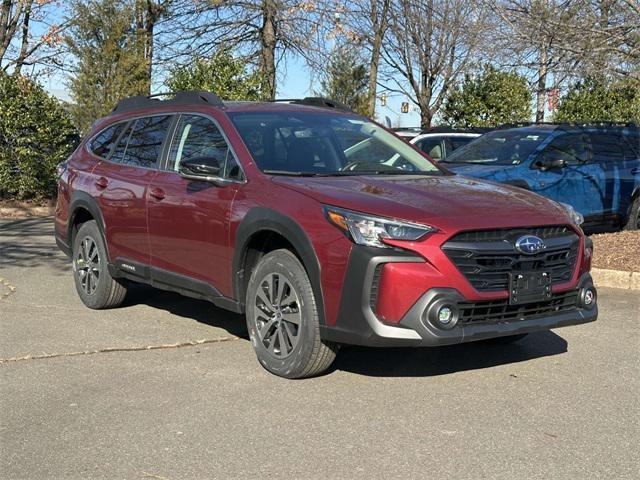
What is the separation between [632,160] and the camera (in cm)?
1160

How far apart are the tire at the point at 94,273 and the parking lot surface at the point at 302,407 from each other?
36cm

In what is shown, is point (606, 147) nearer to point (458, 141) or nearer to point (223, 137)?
point (458, 141)

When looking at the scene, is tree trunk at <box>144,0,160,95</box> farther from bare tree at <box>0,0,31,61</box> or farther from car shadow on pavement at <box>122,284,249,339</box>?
car shadow on pavement at <box>122,284,249,339</box>

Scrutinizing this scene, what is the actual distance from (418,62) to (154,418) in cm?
2146

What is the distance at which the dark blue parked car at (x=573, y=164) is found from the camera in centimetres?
1018

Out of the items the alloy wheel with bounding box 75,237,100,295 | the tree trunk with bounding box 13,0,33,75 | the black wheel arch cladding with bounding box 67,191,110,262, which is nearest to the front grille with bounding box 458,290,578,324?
the black wheel arch cladding with bounding box 67,191,110,262

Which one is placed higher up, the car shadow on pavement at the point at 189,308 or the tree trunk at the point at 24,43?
the tree trunk at the point at 24,43

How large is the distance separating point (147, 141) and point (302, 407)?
2976mm

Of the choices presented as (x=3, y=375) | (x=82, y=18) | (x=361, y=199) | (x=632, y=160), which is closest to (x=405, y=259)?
(x=361, y=199)

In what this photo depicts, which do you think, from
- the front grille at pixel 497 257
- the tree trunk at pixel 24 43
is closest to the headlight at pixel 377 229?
the front grille at pixel 497 257

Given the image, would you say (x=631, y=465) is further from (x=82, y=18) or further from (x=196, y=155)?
(x=82, y=18)

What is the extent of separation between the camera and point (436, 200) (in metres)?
4.80

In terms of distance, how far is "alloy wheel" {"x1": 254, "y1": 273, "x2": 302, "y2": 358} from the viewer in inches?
193

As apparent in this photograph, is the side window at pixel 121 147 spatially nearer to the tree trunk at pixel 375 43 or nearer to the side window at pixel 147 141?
the side window at pixel 147 141
